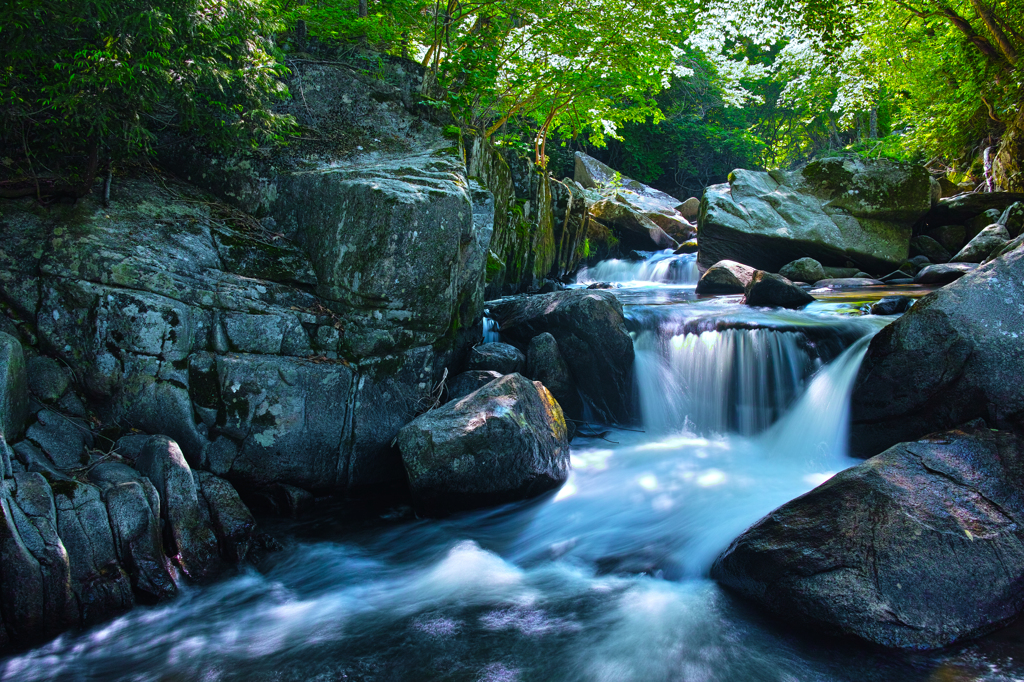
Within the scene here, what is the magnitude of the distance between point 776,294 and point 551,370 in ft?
15.9

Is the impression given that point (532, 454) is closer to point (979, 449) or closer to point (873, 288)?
point (979, 449)

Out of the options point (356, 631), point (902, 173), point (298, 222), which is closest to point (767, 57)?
point (902, 173)

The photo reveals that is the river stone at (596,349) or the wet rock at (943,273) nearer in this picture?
the river stone at (596,349)

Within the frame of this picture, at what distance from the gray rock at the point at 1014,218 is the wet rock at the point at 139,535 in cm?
1577

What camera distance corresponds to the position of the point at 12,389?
155 inches

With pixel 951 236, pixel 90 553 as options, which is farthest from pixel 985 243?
pixel 90 553

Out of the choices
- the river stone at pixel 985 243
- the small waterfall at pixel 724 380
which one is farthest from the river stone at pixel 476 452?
the river stone at pixel 985 243

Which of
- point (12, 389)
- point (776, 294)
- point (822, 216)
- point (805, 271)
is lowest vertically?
point (12, 389)

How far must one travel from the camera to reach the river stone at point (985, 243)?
11398 mm

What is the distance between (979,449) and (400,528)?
4.57 m

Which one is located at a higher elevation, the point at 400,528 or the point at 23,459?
the point at 23,459

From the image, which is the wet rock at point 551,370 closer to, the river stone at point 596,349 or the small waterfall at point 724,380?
the river stone at point 596,349

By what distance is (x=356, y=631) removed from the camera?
377 cm

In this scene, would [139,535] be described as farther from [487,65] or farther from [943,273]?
[943,273]
